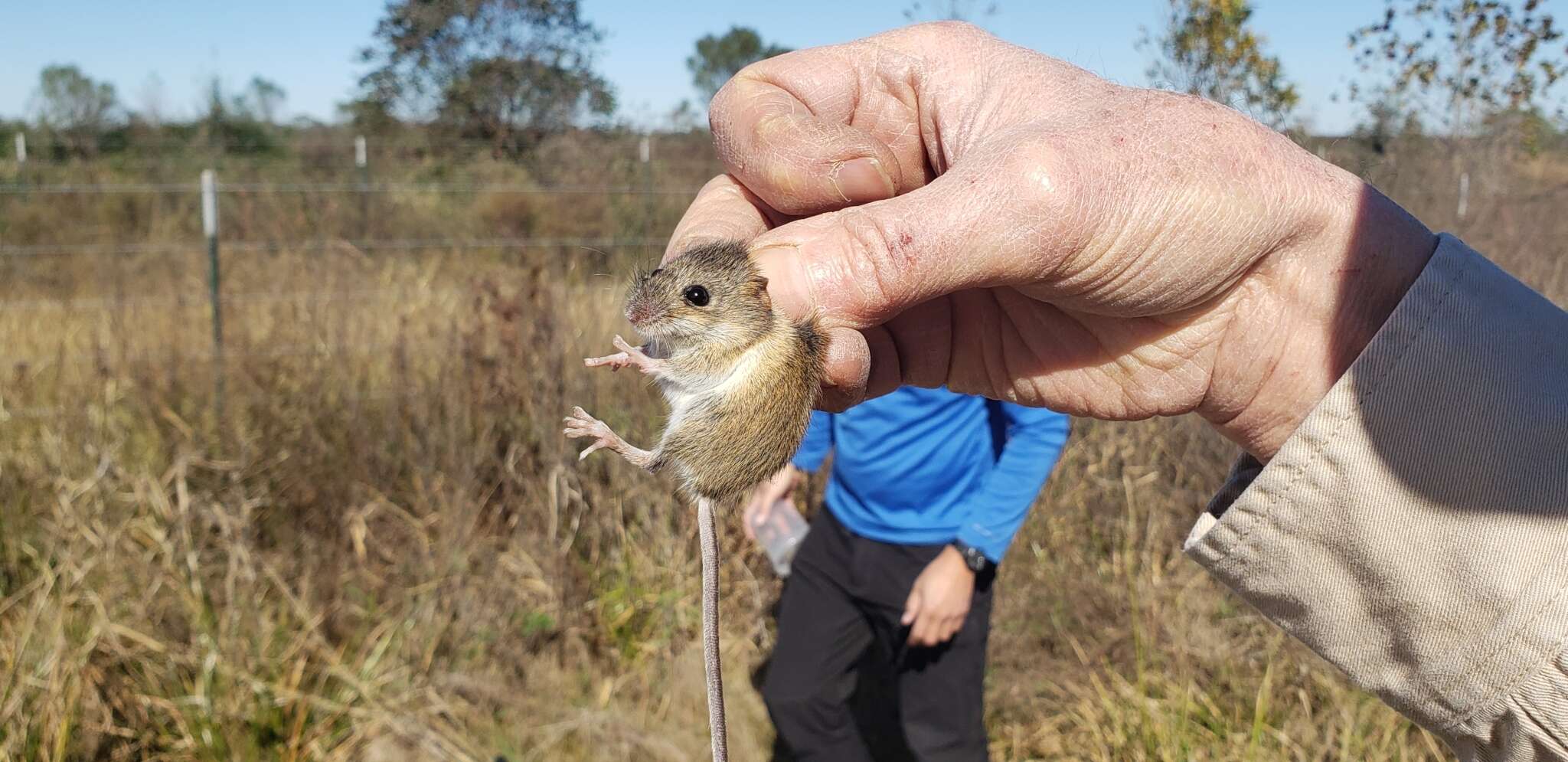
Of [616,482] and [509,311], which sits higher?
[509,311]

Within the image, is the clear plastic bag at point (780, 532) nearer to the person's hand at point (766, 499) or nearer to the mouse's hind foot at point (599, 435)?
the person's hand at point (766, 499)

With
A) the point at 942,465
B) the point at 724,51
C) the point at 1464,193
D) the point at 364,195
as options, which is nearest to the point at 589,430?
the point at 942,465

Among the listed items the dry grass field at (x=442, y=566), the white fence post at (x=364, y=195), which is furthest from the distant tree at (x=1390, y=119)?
the white fence post at (x=364, y=195)

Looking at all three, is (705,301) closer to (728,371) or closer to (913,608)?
(728,371)

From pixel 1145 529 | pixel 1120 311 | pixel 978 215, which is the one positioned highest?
pixel 978 215

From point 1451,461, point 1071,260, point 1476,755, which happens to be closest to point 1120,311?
point 1071,260

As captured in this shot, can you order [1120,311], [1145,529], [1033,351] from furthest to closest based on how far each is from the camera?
[1145,529]
[1033,351]
[1120,311]

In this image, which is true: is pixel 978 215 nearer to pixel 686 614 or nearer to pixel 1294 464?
pixel 1294 464

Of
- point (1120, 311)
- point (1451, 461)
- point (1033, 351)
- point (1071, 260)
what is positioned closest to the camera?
point (1451, 461)
